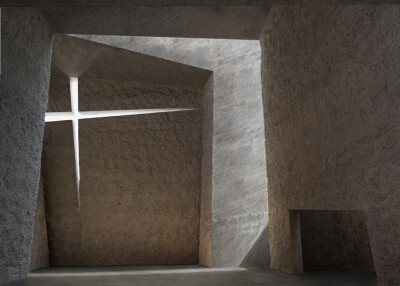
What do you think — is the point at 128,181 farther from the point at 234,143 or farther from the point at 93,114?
the point at 234,143

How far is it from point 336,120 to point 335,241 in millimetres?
2868

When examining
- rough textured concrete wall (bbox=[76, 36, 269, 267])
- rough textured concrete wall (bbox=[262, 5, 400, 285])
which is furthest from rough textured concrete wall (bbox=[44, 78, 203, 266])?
rough textured concrete wall (bbox=[262, 5, 400, 285])

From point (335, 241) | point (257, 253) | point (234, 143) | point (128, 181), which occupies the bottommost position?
point (257, 253)

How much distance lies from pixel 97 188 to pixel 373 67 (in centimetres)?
628

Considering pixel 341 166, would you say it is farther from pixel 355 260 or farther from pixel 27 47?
pixel 27 47

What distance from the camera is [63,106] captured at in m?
7.79

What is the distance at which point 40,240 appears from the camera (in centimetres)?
760

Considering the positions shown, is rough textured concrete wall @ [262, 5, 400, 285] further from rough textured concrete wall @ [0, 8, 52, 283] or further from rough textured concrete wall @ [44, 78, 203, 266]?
rough textured concrete wall @ [0, 8, 52, 283]

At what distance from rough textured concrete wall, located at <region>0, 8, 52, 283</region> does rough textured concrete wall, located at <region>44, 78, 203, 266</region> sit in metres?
3.07

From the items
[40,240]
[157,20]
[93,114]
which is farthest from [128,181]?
[157,20]

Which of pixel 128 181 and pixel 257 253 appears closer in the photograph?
pixel 257 253

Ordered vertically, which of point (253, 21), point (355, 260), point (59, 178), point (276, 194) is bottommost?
point (355, 260)

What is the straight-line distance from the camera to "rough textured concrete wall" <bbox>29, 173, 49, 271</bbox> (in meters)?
7.32

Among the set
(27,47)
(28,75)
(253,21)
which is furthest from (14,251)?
(253,21)
